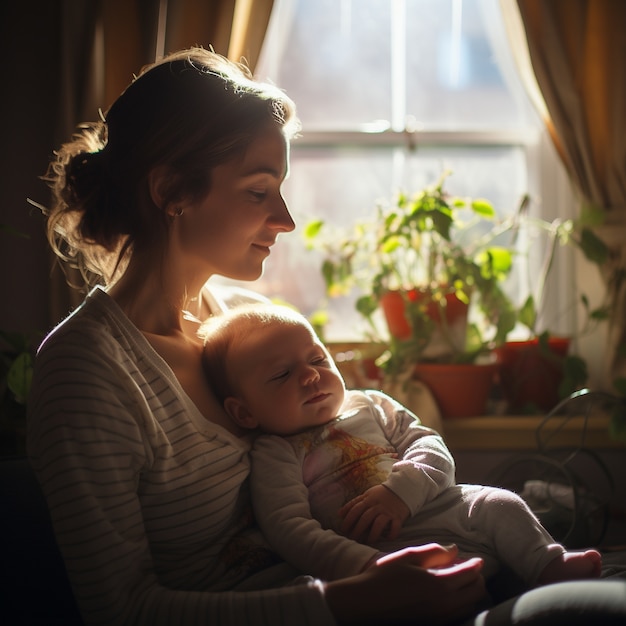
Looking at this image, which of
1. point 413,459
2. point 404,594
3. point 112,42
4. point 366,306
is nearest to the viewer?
point 404,594

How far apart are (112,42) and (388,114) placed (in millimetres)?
919

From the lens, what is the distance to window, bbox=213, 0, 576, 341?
248 centimetres

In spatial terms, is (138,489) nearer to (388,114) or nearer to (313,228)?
(313,228)

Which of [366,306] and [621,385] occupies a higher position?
[366,306]

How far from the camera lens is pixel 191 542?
3.80 feet

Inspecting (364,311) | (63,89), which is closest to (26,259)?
(63,89)

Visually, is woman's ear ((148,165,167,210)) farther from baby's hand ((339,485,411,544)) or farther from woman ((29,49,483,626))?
baby's hand ((339,485,411,544))

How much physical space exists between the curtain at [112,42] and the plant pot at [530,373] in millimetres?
1254

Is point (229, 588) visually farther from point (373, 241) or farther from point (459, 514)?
point (373, 241)

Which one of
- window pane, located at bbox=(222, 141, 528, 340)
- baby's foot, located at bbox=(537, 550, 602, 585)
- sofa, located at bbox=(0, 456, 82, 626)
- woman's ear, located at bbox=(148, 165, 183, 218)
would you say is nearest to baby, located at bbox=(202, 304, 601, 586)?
baby's foot, located at bbox=(537, 550, 602, 585)

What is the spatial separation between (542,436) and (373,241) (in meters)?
0.77

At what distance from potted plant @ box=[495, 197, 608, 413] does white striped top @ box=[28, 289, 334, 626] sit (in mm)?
1268

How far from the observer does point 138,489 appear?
3.67ft

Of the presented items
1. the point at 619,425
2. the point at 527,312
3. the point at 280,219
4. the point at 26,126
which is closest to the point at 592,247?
the point at 527,312
